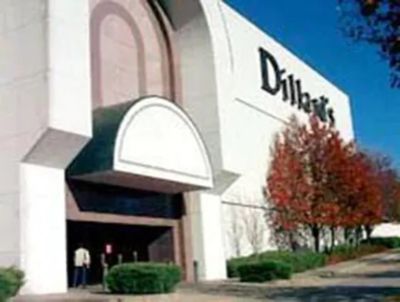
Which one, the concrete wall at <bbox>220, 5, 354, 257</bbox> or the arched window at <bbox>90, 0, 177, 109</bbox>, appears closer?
the arched window at <bbox>90, 0, 177, 109</bbox>

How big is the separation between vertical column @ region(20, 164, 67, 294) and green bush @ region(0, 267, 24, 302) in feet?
2.11

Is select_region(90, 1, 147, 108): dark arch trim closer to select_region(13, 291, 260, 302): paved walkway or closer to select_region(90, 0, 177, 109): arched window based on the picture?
select_region(90, 0, 177, 109): arched window

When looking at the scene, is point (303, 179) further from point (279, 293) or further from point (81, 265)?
point (279, 293)

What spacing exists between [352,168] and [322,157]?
2.40 m

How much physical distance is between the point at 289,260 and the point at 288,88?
53.2 ft

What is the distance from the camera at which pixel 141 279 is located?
20.4 metres

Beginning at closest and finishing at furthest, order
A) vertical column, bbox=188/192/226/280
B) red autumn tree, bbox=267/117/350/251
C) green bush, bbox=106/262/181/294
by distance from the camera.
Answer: green bush, bbox=106/262/181/294, vertical column, bbox=188/192/226/280, red autumn tree, bbox=267/117/350/251

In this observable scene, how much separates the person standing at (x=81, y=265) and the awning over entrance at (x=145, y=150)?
290 centimetres

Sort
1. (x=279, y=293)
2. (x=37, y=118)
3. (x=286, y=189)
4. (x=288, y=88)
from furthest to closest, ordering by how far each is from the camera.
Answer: (x=288, y=88) < (x=286, y=189) < (x=279, y=293) < (x=37, y=118)

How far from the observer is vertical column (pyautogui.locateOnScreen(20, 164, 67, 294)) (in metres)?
20.4

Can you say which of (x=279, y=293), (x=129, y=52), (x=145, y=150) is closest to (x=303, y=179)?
(x=129, y=52)

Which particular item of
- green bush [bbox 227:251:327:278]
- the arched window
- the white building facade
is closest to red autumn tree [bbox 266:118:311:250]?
the white building facade

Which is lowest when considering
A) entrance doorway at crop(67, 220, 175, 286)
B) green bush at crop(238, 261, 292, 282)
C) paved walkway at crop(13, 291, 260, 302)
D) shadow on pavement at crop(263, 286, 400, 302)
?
shadow on pavement at crop(263, 286, 400, 302)

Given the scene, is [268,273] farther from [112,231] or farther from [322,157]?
[322,157]
